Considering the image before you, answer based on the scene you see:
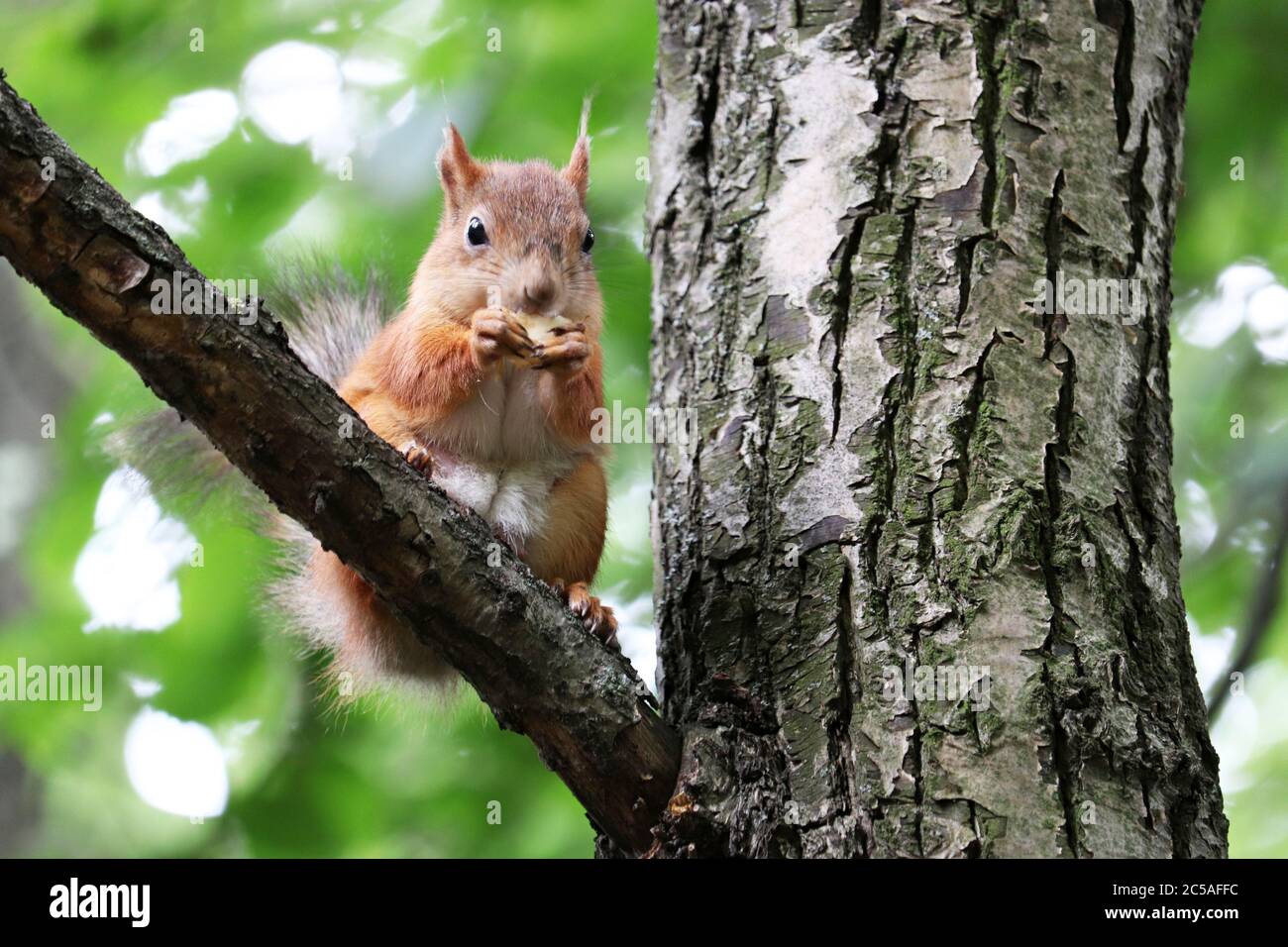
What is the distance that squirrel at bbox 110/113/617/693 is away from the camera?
227 cm

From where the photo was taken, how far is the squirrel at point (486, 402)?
7.45 ft

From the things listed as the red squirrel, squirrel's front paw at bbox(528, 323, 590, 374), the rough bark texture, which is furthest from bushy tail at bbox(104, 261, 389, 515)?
the rough bark texture

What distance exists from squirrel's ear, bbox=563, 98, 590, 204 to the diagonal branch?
117 cm

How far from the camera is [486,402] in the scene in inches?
93.6

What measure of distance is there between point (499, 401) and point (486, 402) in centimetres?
3

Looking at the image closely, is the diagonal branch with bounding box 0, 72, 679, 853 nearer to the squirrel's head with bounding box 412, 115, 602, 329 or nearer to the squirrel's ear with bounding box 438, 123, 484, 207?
the squirrel's head with bounding box 412, 115, 602, 329

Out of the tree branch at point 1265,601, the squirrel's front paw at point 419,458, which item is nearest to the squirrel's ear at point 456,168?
the squirrel's front paw at point 419,458

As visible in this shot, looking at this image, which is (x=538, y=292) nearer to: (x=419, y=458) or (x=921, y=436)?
(x=419, y=458)

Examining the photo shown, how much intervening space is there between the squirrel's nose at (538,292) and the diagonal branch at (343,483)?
778 millimetres

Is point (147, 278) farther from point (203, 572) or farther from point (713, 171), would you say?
point (203, 572)

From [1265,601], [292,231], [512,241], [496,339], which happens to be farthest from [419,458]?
[1265,601]

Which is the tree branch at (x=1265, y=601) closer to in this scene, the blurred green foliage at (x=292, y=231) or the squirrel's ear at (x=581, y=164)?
the blurred green foliage at (x=292, y=231)
